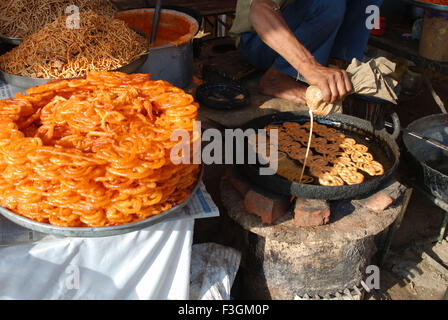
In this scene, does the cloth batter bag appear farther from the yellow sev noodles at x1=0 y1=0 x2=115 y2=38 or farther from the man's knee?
the yellow sev noodles at x1=0 y1=0 x2=115 y2=38

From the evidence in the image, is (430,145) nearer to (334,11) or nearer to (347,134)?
(347,134)

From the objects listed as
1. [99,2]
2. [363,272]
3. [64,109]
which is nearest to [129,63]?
[64,109]

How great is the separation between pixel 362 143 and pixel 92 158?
247cm

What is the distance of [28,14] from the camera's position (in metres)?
3.30

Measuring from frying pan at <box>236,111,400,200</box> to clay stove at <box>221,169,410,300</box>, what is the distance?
12cm

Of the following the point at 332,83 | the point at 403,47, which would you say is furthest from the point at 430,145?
the point at 332,83

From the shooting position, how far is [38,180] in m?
1.79

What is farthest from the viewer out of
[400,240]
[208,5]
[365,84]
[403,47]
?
[208,5]

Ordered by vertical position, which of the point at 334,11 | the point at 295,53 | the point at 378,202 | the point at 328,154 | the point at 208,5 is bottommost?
the point at 378,202

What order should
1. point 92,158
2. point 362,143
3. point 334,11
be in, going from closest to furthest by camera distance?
point 92,158 → point 362,143 → point 334,11

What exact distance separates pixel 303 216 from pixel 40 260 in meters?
1.70

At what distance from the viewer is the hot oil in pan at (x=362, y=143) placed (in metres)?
3.01

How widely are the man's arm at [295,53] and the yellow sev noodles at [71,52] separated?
103 cm

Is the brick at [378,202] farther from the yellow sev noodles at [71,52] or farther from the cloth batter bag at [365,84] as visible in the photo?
the yellow sev noodles at [71,52]
